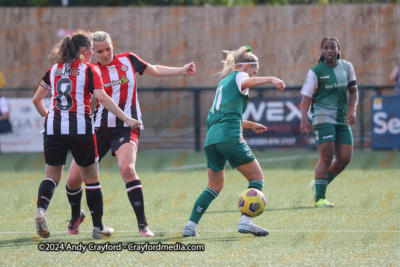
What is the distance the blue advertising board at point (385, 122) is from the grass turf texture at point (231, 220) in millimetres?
2787

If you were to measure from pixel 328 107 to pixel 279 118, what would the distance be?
7.75 meters

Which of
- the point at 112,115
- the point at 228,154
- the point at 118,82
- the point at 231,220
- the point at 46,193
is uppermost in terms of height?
the point at 118,82

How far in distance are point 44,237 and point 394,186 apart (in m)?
5.67

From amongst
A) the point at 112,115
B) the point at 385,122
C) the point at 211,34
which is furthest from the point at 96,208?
the point at 211,34

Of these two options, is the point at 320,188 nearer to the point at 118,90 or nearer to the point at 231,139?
the point at 231,139

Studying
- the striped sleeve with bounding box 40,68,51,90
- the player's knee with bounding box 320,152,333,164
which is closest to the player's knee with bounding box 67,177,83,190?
the striped sleeve with bounding box 40,68,51,90

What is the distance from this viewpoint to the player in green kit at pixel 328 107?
26.7ft

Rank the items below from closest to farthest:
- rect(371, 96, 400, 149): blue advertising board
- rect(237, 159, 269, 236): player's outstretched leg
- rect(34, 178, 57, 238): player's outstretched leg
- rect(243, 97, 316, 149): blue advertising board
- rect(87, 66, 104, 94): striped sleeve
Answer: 1. rect(34, 178, 57, 238): player's outstretched leg
2. rect(87, 66, 104, 94): striped sleeve
3. rect(237, 159, 269, 236): player's outstretched leg
4. rect(371, 96, 400, 149): blue advertising board
5. rect(243, 97, 316, 149): blue advertising board

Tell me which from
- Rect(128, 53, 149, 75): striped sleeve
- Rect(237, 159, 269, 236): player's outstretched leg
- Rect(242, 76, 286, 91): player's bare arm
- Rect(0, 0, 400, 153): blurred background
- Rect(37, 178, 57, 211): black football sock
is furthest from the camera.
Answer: Rect(0, 0, 400, 153): blurred background

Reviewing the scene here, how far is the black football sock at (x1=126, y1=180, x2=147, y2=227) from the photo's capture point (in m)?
6.23

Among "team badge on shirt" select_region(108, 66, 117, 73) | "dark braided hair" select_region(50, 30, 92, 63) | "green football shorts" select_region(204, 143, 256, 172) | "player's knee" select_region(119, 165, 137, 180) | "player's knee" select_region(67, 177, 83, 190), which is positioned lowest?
"player's knee" select_region(67, 177, 83, 190)

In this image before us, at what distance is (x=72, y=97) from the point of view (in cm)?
600

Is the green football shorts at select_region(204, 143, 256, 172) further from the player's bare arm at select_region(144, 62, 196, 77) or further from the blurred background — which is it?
the blurred background

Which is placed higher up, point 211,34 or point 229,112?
point 211,34
